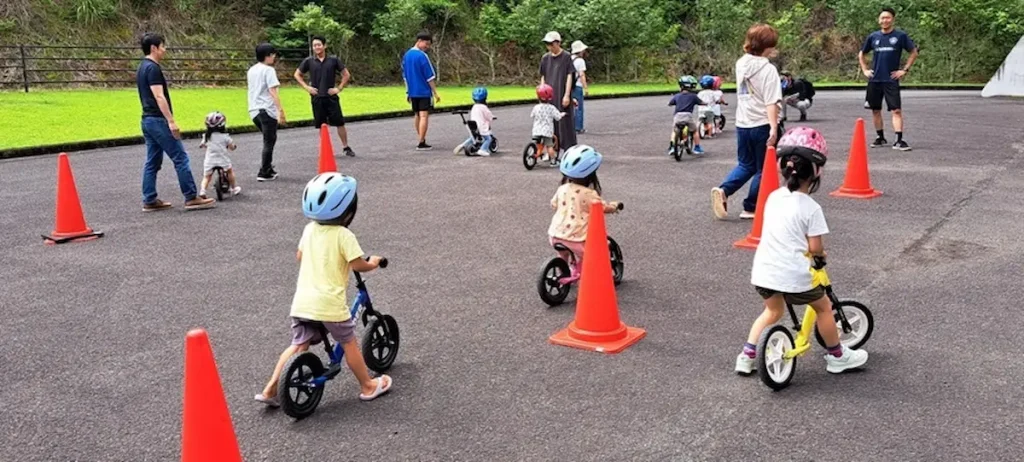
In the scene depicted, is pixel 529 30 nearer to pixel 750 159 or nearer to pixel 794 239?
pixel 750 159

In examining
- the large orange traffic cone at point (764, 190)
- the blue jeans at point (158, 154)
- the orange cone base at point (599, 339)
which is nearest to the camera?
the orange cone base at point (599, 339)

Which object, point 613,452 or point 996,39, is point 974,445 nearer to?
point 613,452

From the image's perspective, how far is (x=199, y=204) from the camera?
9.23 metres

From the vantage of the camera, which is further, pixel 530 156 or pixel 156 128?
pixel 530 156

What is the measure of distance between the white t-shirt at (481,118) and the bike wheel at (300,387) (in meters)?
9.10

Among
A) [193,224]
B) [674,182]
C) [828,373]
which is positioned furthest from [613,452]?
[674,182]

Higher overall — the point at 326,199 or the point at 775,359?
the point at 326,199

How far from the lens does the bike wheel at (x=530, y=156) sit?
37.9 ft

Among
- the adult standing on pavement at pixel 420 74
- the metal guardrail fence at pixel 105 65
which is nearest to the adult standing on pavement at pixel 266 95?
the adult standing on pavement at pixel 420 74

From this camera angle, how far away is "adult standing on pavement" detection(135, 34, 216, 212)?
341 inches

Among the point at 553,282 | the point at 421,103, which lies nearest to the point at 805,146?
the point at 553,282

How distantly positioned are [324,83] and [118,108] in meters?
9.98

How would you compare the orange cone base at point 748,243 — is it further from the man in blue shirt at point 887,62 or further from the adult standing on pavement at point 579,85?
the adult standing on pavement at point 579,85

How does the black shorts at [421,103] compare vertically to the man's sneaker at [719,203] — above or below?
above
